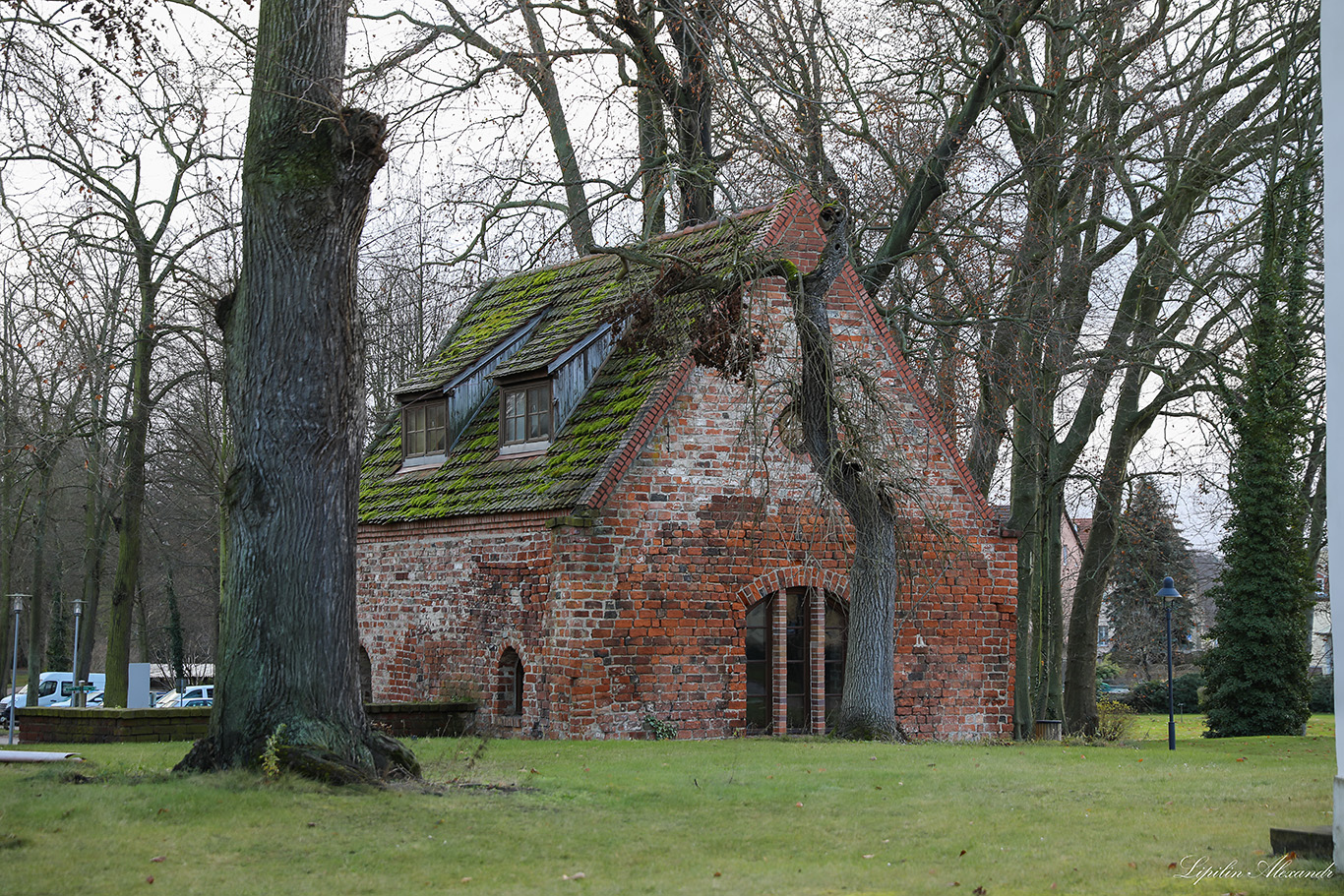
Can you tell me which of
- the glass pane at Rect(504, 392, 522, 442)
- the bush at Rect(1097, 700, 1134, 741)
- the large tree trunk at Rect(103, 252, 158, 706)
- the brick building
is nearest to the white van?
the large tree trunk at Rect(103, 252, 158, 706)

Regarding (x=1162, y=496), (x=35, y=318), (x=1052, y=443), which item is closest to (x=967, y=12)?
(x=1052, y=443)

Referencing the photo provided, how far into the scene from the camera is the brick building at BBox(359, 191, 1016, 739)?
57.5ft

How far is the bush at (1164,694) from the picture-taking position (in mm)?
43312

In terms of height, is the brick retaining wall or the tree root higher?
the tree root

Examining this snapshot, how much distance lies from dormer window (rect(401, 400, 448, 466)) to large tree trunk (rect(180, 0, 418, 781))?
11229mm

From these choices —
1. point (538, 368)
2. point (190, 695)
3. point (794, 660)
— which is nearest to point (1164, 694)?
point (794, 660)

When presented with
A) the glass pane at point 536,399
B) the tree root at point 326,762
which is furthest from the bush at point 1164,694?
the tree root at point 326,762

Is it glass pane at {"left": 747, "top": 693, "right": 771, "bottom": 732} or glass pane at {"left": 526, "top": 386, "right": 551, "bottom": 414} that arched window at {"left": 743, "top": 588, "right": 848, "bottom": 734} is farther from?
glass pane at {"left": 526, "top": 386, "right": 551, "bottom": 414}

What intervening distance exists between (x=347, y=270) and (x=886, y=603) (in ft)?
29.8

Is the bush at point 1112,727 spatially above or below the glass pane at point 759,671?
below

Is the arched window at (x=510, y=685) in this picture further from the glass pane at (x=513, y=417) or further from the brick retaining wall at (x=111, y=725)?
the glass pane at (x=513, y=417)

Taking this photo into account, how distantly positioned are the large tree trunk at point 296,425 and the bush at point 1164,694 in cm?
3739

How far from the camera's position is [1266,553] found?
84.1 feet

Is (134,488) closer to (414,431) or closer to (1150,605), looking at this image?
(414,431)
